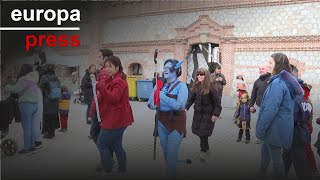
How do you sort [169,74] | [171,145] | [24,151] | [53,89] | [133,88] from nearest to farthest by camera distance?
[171,145] → [169,74] → [24,151] → [53,89] → [133,88]

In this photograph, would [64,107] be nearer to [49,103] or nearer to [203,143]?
[49,103]

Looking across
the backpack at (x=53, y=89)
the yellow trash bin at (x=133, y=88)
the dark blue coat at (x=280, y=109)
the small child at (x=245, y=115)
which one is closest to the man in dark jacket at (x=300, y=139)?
the dark blue coat at (x=280, y=109)

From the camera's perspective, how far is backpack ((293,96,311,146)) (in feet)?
15.1

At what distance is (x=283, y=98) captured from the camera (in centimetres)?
433

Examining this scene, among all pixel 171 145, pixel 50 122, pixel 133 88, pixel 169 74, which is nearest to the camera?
pixel 171 145

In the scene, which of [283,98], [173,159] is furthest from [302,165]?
[173,159]

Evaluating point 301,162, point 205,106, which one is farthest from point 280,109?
point 205,106

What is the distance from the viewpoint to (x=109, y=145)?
4.95 m

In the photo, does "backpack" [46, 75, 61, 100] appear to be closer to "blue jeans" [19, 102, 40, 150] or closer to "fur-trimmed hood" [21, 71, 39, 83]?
"fur-trimmed hood" [21, 71, 39, 83]

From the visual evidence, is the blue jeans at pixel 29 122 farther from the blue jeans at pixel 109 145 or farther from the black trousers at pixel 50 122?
the blue jeans at pixel 109 145

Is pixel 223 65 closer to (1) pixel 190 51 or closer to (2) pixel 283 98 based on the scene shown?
(1) pixel 190 51

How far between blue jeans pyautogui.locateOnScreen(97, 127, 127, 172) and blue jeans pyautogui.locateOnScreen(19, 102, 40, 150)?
2.12 metres

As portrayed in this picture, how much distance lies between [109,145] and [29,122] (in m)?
2.29

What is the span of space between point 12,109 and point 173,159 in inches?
133
